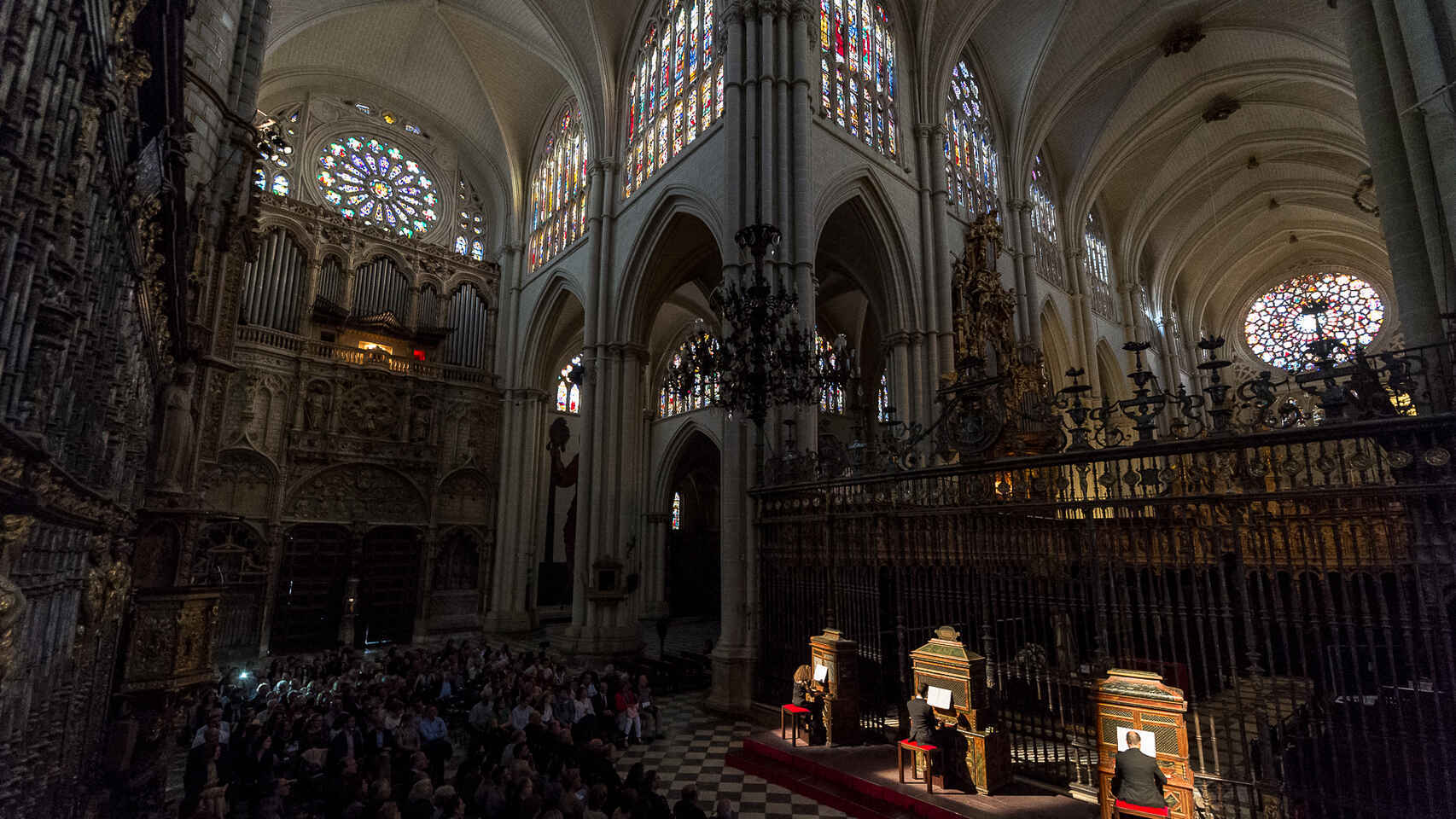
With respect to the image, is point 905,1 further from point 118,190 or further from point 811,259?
point 118,190

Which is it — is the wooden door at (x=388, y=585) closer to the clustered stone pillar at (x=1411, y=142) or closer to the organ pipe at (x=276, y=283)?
the organ pipe at (x=276, y=283)

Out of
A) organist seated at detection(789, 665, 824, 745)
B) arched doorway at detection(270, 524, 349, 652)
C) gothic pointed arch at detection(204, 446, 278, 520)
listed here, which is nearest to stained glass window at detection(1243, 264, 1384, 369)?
organist seated at detection(789, 665, 824, 745)

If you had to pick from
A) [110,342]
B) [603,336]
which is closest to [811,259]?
[603,336]

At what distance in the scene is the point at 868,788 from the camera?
241 inches

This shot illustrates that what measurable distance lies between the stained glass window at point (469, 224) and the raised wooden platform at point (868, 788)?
1947 centimetres

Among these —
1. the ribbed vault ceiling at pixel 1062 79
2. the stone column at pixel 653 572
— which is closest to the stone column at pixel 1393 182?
the ribbed vault ceiling at pixel 1062 79

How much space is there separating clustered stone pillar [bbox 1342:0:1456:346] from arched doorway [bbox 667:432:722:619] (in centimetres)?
1954

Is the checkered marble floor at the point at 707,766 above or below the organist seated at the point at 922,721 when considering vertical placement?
below

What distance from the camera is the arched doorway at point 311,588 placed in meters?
17.0

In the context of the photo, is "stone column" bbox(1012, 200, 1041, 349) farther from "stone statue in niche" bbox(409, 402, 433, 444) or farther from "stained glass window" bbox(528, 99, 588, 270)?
"stone statue in niche" bbox(409, 402, 433, 444)

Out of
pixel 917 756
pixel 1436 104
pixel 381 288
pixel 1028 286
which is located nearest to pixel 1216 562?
pixel 917 756

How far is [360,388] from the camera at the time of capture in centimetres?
1877

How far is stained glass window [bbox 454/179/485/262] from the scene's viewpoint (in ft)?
75.2

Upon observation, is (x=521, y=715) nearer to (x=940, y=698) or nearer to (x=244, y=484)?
(x=940, y=698)
